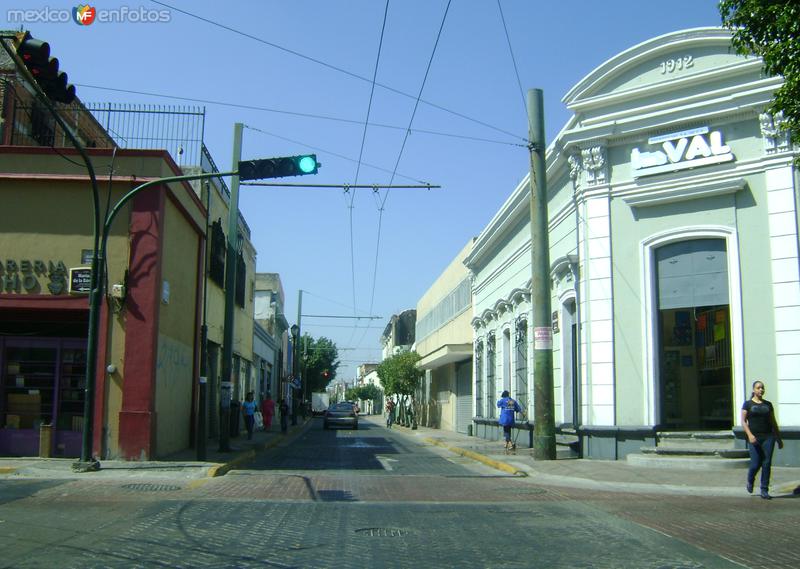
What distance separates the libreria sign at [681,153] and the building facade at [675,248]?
29 millimetres

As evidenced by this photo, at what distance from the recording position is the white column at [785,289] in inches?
601

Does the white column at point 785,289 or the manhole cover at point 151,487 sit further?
the white column at point 785,289

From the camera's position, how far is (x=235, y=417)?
2497 cm

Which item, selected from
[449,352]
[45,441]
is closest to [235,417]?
[45,441]

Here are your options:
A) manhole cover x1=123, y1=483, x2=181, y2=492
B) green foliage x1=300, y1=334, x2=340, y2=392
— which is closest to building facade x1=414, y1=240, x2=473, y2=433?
manhole cover x1=123, y1=483, x2=181, y2=492

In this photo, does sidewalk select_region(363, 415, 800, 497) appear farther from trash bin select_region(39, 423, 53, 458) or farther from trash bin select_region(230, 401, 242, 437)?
trash bin select_region(230, 401, 242, 437)

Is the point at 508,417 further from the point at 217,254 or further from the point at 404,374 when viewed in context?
the point at 404,374

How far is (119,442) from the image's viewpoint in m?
15.6

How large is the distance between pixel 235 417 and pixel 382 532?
17188 millimetres

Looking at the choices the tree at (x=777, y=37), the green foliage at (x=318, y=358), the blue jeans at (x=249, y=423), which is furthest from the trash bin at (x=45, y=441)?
the green foliage at (x=318, y=358)

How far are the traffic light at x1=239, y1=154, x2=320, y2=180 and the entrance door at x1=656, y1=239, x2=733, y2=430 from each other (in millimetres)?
8480

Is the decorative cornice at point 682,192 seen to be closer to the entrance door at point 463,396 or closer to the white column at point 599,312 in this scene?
the white column at point 599,312

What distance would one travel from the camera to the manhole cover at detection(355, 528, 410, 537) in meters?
8.46

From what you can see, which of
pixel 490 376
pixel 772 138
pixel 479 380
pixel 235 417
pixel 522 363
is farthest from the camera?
pixel 479 380
